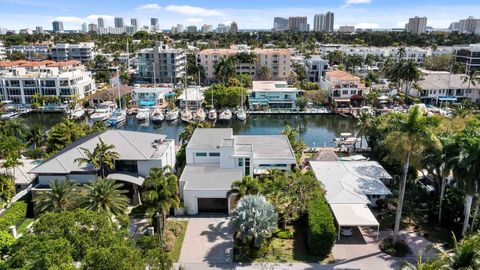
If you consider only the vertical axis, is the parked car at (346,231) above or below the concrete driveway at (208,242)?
above

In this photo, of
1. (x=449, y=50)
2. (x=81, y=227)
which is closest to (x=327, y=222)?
(x=81, y=227)

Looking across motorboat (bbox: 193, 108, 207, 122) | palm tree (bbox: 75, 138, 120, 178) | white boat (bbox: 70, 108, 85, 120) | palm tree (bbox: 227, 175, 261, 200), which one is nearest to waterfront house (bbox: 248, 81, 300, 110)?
motorboat (bbox: 193, 108, 207, 122)

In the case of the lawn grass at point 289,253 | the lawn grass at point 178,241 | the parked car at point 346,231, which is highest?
the parked car at point 346,231

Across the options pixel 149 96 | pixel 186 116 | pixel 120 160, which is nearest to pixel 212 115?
pixel 186 116

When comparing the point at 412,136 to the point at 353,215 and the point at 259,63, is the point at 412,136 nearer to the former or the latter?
the point at 353,215

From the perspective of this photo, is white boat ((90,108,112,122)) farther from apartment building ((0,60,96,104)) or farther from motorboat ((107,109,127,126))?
apartment building ((0,60,96,104))

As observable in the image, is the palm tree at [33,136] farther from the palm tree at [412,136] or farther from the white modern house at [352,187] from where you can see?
the palm tree at [412,136]

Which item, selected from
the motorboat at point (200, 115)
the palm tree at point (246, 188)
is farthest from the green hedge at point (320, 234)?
the motorboat at point (200, 115)
